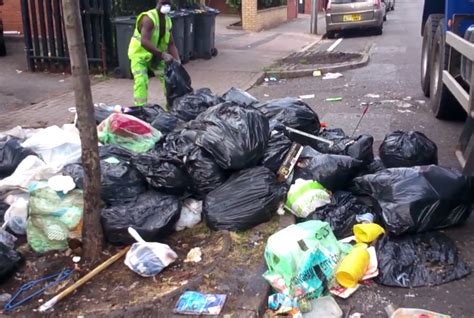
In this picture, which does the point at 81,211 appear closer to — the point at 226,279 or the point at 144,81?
the point at 226,279

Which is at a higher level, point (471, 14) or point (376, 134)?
point (471, 14)

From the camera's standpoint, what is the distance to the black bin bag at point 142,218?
11.6 feet

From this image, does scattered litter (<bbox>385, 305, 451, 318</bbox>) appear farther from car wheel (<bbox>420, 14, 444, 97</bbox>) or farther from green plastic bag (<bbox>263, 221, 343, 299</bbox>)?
car wheel (<bbox>420, 14, 444, 97</bbox>)

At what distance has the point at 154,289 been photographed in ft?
10.4

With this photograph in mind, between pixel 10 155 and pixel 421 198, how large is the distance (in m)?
3.04

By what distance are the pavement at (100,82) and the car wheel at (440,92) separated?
337cm

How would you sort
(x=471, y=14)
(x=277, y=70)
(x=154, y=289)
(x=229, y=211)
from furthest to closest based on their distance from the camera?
(x=277, y=70), (x=471, y=14), (x=229, y=211), (x=154, y=289)

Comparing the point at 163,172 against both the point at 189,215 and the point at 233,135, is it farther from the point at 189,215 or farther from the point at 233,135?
the point at 233,135

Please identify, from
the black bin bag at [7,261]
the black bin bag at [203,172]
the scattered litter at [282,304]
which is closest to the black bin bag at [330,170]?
the black bin bag at [203,172]

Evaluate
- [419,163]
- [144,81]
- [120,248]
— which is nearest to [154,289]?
[120,248]

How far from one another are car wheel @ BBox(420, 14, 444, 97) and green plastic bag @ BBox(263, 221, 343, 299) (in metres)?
4.72

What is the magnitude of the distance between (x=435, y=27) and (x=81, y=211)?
5.55 metres

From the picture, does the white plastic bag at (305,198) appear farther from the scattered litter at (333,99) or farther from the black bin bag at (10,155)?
the scattered litter at (333,99)

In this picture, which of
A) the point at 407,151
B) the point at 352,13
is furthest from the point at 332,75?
the point at 352,13
